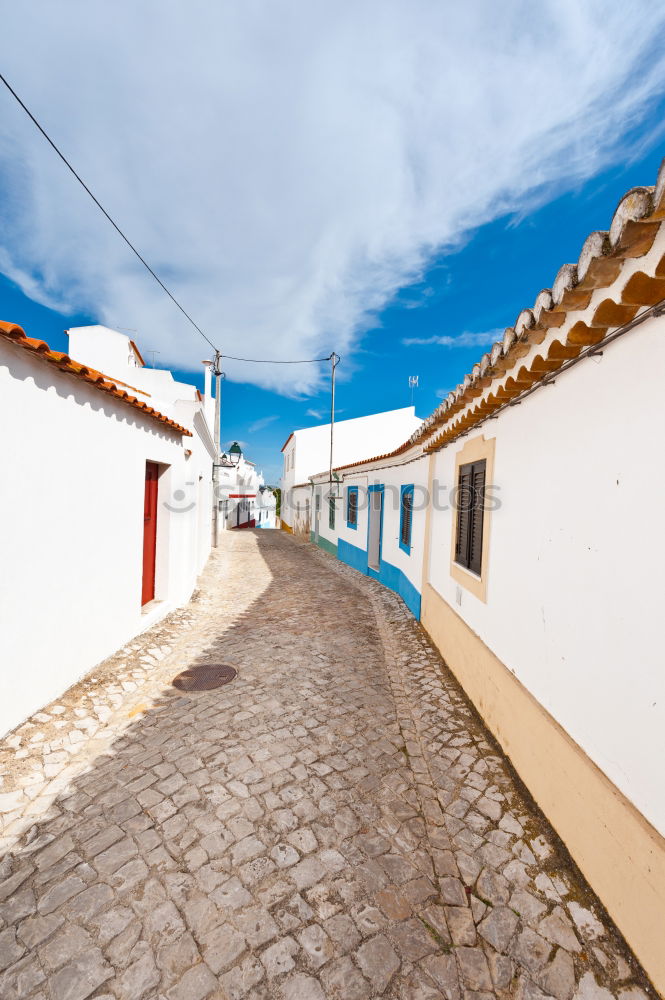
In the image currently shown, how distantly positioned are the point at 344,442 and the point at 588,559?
19008mm

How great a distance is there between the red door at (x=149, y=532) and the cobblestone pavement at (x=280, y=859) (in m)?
2.40

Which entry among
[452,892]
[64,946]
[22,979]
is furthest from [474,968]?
[22,979]

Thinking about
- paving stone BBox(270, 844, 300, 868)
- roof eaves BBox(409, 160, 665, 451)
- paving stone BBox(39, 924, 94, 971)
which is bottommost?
paving stone BBox(39, 924, 94, 971)

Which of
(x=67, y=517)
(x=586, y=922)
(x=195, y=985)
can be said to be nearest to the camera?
(x=195, y=985)

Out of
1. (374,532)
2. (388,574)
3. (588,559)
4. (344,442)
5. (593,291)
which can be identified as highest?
(344,442)

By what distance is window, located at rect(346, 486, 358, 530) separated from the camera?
41.9 ft

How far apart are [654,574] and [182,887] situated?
116 inches

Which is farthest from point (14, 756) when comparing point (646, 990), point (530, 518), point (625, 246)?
point (625, 246)

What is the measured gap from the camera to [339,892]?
7.68 ft

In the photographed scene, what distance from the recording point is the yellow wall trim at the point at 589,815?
1926 millimetres

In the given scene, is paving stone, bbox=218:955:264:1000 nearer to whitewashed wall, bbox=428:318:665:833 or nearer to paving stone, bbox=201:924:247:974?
paving stone, bbox=201:924:247:974

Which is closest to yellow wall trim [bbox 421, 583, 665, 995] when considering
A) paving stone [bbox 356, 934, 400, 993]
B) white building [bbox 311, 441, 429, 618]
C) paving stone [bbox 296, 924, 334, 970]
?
paving stone [bbox 356, 934, 400, 993]

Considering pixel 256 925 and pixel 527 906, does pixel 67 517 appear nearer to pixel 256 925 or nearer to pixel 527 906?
pixel 256 925

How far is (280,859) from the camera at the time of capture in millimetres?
2531
